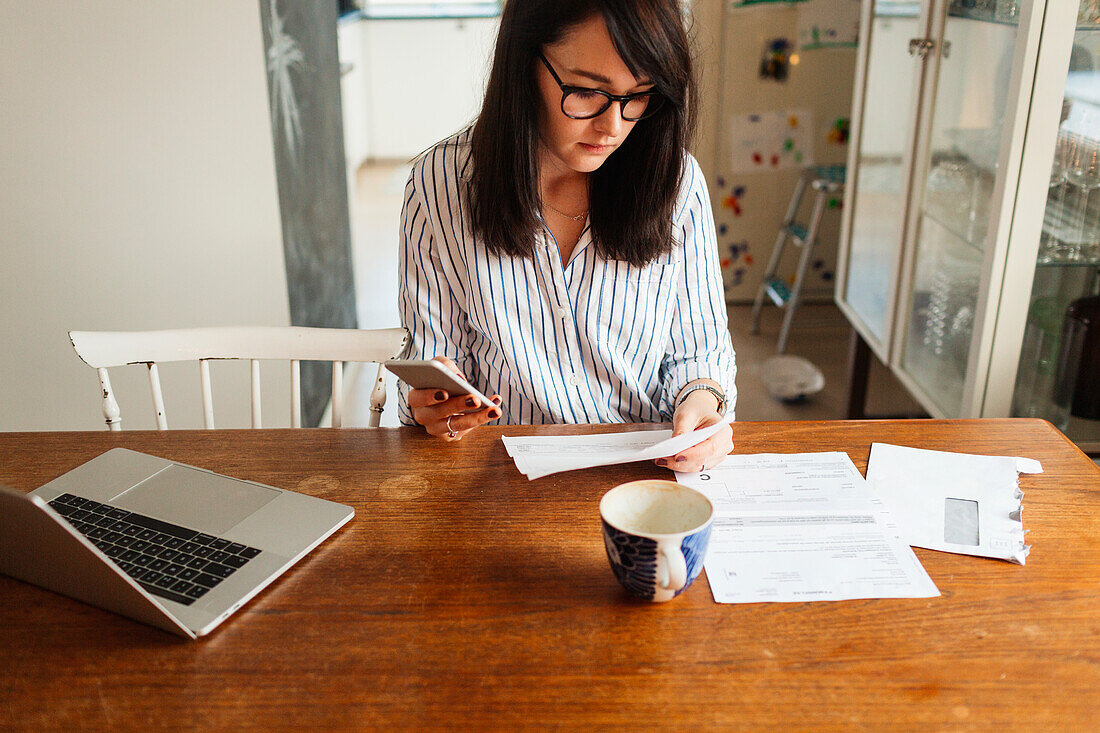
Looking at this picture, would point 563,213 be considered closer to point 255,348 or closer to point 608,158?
point 608,158

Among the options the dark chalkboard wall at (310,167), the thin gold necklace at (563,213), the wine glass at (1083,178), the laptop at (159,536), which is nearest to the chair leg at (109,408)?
the laptop at (159,536)

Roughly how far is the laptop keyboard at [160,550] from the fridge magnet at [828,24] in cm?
342

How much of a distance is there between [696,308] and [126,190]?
114 centimetres

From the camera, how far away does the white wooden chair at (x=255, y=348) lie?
1284mm

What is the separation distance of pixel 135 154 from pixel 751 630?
153 cm

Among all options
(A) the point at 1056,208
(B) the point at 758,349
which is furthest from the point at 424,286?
(B) the point at 758,349

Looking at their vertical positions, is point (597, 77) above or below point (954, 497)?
above

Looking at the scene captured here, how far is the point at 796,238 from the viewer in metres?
3.65

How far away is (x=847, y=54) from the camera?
12.1 feet

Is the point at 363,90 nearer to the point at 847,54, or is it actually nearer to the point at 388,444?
the point at 847,54

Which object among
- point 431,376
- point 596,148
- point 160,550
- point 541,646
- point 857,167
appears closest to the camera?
point 541,646

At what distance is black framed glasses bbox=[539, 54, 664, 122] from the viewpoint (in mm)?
1108

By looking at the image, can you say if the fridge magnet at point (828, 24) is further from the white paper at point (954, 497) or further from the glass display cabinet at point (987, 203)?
the white paper at point (954, 497)

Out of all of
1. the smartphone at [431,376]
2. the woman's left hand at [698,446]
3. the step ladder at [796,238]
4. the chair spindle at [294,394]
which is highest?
the smartphone at [431,376]
